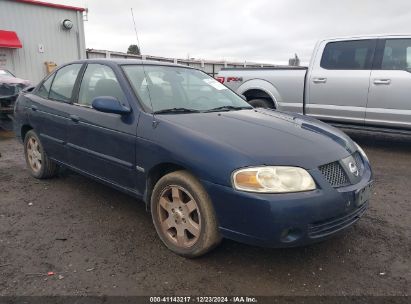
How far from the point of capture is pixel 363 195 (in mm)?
2904

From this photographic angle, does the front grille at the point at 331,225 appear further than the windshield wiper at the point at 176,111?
No

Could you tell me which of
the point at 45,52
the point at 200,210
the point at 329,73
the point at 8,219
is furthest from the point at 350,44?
the point at 45,52

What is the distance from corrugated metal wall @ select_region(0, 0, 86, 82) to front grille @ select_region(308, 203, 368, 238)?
55.0 ft

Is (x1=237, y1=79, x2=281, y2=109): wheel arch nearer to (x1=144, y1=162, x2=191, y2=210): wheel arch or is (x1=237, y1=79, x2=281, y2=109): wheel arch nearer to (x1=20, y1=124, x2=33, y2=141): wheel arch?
(x1=20, y1=124, x2=33, y2=141): wheel arch

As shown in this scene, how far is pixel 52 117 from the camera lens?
4.32 meters

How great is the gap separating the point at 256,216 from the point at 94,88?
229 centimetres

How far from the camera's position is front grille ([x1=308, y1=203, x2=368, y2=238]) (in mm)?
2582

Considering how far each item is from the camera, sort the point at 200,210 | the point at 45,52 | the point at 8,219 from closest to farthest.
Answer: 1. the point at 200,210
2. the point at 8,219
3. the point at 45,52

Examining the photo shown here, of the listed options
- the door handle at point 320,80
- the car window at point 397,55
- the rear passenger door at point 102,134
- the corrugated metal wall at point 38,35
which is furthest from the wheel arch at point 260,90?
the corrugated metal wall at point 38,35

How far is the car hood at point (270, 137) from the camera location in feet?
8.71

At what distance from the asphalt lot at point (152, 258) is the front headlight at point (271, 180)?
0.67m

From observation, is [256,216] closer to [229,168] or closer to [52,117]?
[229,168]

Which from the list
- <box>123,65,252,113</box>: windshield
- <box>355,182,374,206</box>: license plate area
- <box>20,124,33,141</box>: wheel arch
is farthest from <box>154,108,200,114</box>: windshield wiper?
<box>20,124,33,141</box>: wheel arch

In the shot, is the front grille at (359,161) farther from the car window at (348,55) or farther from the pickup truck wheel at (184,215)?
the car window at (348,55)
